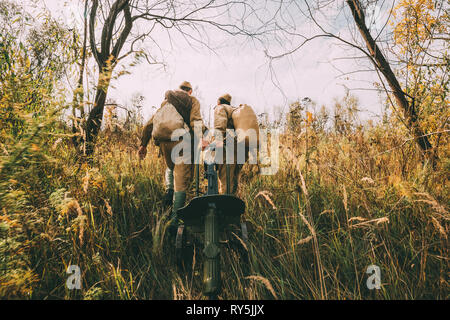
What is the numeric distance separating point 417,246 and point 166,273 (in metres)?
2.45

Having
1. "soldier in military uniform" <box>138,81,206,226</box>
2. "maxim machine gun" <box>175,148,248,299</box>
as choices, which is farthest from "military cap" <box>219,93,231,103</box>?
"maxim machine gun" <box>175,148,248,299</box>

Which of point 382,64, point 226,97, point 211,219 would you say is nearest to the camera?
point 211,219

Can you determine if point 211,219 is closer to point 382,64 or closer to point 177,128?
point 177,128

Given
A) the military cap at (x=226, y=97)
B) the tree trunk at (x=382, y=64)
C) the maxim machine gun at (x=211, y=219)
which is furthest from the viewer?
the military cap at (x=226, y=97)

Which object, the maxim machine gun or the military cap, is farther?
the military cap

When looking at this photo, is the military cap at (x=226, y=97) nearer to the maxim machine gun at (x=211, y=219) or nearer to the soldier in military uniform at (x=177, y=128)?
the soldier in military uniform at (x=177, y=128)

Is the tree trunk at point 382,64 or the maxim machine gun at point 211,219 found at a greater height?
the tree trunk at point 382,64

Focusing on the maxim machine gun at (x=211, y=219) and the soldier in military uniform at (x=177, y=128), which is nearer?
the maxim machine gun at (x=211, y=219)

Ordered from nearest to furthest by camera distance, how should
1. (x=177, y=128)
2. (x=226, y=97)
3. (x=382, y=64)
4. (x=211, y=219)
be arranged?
1. (x=211, y=219)
2. (x=177, y=128)
3. (x=382, y=64)
4. (x=226, y=97)

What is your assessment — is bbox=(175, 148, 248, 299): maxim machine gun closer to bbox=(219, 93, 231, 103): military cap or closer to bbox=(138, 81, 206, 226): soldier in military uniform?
bbox=(138, 81, 206, 226): soldier in military uniform

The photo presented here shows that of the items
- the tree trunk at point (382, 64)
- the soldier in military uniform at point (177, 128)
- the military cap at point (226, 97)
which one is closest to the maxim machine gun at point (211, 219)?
the soldier in military uniform at point (177, 128)

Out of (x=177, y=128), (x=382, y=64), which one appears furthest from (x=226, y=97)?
(x=382, y=64)

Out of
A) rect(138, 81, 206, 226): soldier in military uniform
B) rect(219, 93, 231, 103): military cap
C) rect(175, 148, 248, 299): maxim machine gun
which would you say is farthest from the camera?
rect(219, 93, 231, 103): military cap

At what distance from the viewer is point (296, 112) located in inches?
144
